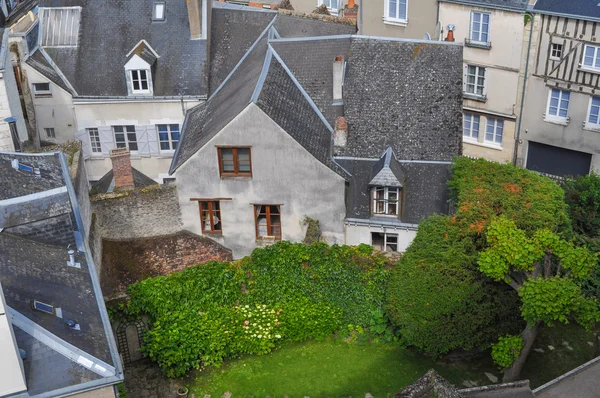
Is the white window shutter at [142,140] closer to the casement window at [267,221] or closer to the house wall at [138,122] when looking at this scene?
the house wall at [138,122]

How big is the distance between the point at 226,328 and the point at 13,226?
30.6ft

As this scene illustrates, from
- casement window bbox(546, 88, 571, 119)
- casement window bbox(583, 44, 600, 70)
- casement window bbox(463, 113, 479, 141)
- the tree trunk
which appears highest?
casement window bbox(583, 44, 600, 70)

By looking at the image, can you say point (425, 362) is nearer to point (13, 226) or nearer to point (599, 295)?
point (599, 295)

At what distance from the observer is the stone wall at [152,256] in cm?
3028

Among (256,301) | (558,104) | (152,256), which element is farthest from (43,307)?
(558,104)

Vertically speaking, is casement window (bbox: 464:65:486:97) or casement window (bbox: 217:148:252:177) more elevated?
casement window (bbox: 464:65:486:97)

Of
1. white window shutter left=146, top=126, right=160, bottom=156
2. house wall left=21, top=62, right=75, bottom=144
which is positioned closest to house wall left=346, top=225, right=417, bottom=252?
white window shutter left=146, top=126, right=160, bottom=156

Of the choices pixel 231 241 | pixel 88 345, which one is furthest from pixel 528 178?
pixel 88 345

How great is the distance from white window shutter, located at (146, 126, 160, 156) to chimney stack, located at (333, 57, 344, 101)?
12051mm

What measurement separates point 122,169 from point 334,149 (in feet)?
29.3

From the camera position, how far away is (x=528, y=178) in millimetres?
29062

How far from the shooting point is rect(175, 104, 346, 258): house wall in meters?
29.8

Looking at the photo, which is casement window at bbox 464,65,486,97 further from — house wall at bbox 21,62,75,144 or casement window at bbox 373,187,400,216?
house wall at bbox 21,62,75,144

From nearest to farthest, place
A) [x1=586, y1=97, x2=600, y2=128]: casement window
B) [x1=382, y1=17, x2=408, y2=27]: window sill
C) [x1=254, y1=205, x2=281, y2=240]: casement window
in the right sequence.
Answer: [x1=254, y1=205, x2=281, y2=240]: casement window < [x1=586, y1=97, x2=600, y2=128]: casement window < [x1=382, y1=17, x2=408, y2=27]: window sill
